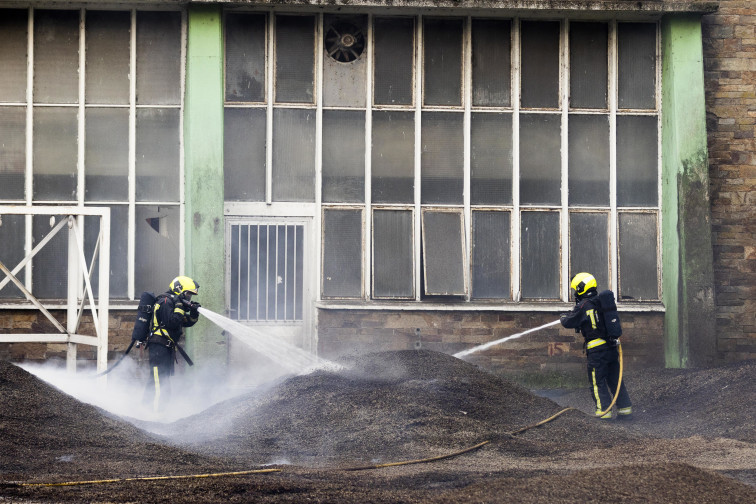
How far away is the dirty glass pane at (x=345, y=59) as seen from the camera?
1519 cm

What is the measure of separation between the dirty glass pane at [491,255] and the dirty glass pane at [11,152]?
686 centimetres

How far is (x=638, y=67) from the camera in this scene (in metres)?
15.5

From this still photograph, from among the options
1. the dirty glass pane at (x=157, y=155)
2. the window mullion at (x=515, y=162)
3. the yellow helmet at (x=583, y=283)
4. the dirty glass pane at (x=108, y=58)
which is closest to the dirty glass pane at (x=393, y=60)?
the window mullion at (x=515, y=162)

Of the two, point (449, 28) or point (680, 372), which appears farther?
point (449, 28)

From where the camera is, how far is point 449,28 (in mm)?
15367

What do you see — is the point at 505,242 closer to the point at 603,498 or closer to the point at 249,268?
the point at 249,268

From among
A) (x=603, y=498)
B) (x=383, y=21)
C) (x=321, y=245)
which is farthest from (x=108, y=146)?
(x=603, y=498)

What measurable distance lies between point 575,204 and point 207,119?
5745 millimetres

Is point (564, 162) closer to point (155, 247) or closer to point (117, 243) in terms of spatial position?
point (155, 247)

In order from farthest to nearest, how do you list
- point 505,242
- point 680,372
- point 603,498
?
point 505,242, point 680,372, point 603,498

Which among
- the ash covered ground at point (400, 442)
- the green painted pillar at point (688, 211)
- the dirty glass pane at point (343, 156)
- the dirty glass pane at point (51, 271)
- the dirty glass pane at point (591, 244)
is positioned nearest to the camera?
the ash covered ground at point (400, 442)

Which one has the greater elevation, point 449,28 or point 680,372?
point 449,28

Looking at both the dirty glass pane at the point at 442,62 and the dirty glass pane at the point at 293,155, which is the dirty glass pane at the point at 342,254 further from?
the dirty glass pane at the point at 442,62

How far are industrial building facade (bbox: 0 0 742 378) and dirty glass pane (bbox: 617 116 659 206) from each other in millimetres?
31
